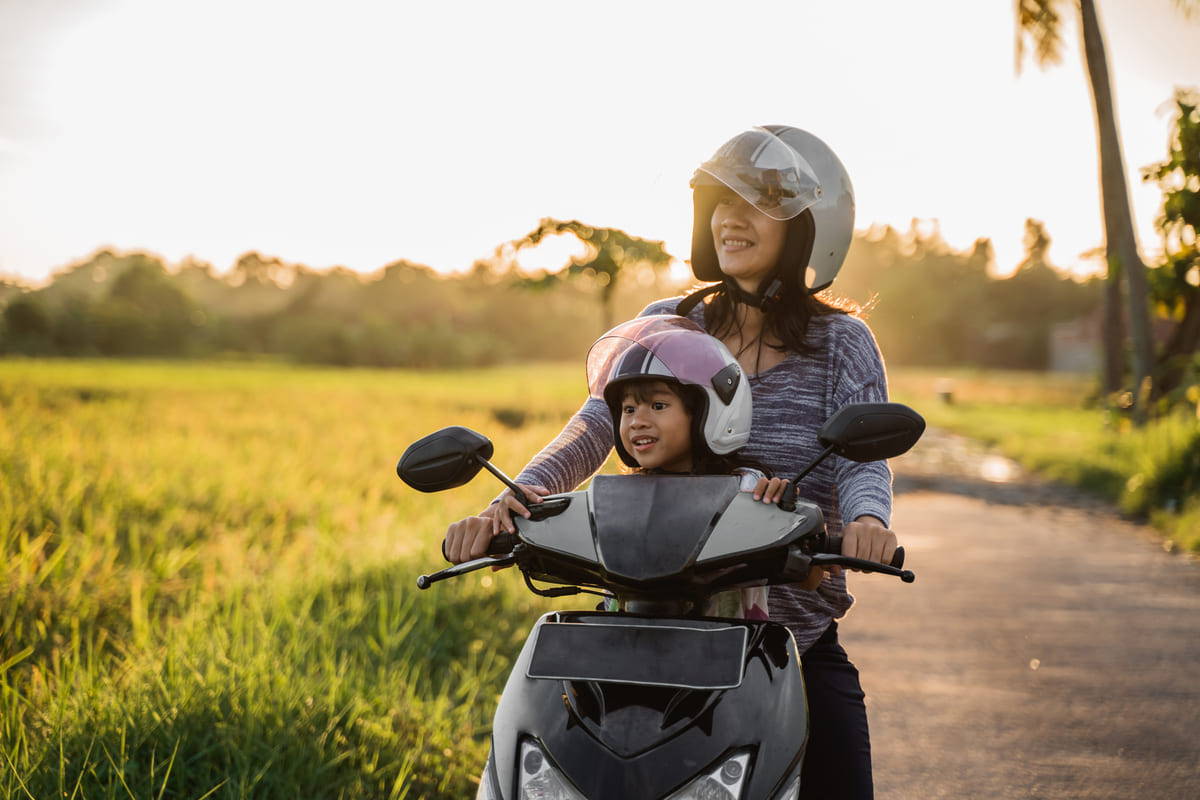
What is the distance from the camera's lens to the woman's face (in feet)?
7.36

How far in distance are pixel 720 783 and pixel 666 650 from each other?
7.9 inches

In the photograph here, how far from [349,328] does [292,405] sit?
26.7 m

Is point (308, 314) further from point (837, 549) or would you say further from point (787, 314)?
point (837, 549)

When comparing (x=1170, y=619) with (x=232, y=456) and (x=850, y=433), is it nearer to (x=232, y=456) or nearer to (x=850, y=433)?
(x=850, y=433)

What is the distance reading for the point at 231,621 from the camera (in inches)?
167

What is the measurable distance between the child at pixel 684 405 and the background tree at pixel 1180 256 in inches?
384

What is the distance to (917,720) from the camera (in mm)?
4074

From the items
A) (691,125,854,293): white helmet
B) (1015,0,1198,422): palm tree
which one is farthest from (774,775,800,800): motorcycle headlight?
(1015,0,1198,422): palm tree

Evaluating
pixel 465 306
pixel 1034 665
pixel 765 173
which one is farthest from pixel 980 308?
pixel 765 173

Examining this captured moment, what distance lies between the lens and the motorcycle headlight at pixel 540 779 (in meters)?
1.36

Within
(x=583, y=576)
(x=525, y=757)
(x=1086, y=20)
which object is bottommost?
(x=525, y=757)

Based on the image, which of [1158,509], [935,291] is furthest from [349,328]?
[935,291]

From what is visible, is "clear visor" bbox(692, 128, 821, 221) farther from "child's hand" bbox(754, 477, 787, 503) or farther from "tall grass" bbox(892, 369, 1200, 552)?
"tall grass" bbox(892, 369, 1200, 552)

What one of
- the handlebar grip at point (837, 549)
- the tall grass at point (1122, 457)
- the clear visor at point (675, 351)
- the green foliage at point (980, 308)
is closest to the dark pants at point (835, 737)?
the handlebar grip at point (837, 549)
